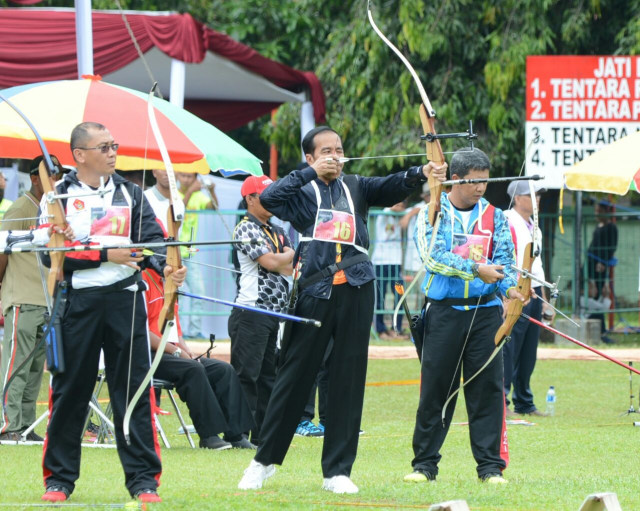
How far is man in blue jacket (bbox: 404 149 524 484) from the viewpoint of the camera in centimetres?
704

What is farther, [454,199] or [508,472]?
[508,472]

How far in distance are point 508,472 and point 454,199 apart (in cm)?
180

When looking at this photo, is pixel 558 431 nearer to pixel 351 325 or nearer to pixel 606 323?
pixel 351 325

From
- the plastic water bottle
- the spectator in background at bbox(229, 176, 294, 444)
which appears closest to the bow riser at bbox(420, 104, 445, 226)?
the spectator in background at bbox(229, 176, 294, 444)

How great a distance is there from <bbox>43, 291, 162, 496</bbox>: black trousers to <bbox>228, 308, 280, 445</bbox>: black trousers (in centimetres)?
283

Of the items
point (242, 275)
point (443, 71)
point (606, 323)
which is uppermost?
point (443, 71)

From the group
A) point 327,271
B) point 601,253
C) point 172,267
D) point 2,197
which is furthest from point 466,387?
point 601,253

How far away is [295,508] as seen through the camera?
581cm

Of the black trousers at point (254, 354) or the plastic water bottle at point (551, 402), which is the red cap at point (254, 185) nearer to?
the black trousers at point (254, 354)

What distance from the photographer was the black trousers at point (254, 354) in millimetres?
9078

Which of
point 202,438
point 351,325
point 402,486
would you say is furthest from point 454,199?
point 202,438

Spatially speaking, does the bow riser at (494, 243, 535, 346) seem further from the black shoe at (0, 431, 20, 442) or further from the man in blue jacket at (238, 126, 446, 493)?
the black shoe at (0, 431, 20, 442)

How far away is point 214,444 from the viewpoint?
8945mm

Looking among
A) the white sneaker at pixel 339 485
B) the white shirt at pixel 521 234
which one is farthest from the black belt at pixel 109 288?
the white shirt at pixel 521 234
